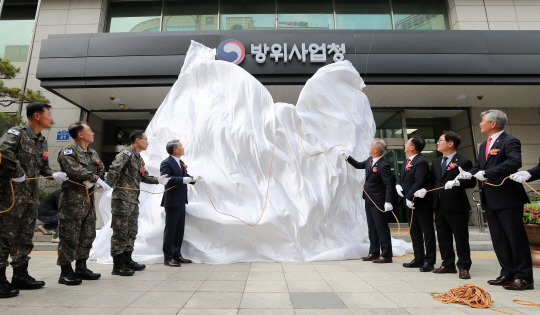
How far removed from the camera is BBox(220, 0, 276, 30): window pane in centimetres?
980

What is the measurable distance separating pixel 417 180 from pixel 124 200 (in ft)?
12.5

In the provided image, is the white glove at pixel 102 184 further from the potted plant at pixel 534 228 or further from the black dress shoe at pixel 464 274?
the potted plant at pixel 534 228

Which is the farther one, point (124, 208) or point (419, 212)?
point (419, 212)

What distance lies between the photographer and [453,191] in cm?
350

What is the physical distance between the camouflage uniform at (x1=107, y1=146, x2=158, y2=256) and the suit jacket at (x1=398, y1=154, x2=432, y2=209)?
363 cm

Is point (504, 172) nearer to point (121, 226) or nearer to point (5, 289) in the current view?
point (121, 226)

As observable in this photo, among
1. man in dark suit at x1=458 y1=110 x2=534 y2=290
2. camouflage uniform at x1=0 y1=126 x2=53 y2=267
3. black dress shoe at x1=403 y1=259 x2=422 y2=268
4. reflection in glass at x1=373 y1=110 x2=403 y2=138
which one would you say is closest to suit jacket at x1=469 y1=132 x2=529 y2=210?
man in dark suit at x1=458 y1=110 x2=534 y2=290

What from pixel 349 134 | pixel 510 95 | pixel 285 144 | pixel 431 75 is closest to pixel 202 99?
pixel 285 144

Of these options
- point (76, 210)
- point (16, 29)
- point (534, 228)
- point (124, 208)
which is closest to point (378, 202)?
point (534, 228)

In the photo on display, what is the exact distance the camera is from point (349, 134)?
5301 mm

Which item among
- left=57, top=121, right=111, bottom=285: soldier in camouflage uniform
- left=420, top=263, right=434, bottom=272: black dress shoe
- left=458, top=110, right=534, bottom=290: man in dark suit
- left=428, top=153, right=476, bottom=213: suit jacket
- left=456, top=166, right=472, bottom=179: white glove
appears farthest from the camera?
left=420, top=263, right=434, bottom=272: black dress shoe

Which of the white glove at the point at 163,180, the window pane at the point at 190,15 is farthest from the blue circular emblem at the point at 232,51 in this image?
the white glove at the point at 163,180

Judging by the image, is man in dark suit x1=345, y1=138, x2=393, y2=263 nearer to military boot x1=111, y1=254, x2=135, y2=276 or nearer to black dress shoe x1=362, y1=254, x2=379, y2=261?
black dress shoe x1=362, y1=254, x2=379, y2=261

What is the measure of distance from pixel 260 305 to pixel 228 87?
4124mm
